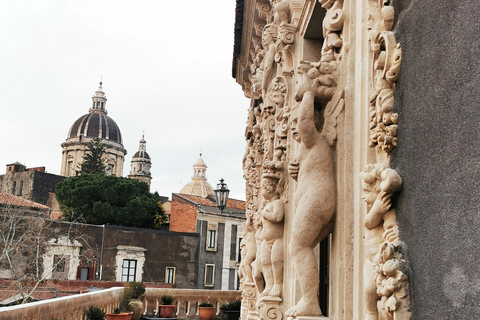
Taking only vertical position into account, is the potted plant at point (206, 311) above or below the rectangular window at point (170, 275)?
below

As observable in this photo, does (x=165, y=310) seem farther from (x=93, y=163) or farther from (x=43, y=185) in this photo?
(x=93, y=163)

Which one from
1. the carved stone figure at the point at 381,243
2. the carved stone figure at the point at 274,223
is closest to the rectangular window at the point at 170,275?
the carved stone figure at the point at 274,223

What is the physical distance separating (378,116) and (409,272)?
898mm

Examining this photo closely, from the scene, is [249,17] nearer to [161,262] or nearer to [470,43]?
[470,43]

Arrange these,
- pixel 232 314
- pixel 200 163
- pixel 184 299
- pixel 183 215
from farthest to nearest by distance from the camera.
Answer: pixel 200 163
pixel 183 215
pixel 184 299
pixel 232 314

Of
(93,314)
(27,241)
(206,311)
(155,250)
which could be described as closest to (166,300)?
(206,311)

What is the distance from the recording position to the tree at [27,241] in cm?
2765

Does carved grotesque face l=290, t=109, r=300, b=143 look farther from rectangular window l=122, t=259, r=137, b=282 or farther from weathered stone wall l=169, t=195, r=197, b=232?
weathered stone wall l=169, t=195, r=197, b=232

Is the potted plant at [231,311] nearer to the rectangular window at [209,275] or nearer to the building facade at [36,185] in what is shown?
the rectangular window at [209,275]

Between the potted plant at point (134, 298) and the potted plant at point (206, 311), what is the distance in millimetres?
1723

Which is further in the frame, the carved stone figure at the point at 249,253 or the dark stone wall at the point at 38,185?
the dark stone wall at the point at 38,185

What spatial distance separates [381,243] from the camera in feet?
11.0

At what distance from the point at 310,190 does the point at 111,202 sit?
43063mm

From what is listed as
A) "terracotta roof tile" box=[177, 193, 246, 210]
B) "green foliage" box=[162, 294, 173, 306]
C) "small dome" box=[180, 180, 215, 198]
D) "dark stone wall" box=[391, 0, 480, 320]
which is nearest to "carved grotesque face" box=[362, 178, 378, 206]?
"dark stone wall" box=[391, 0, 480, 320]
